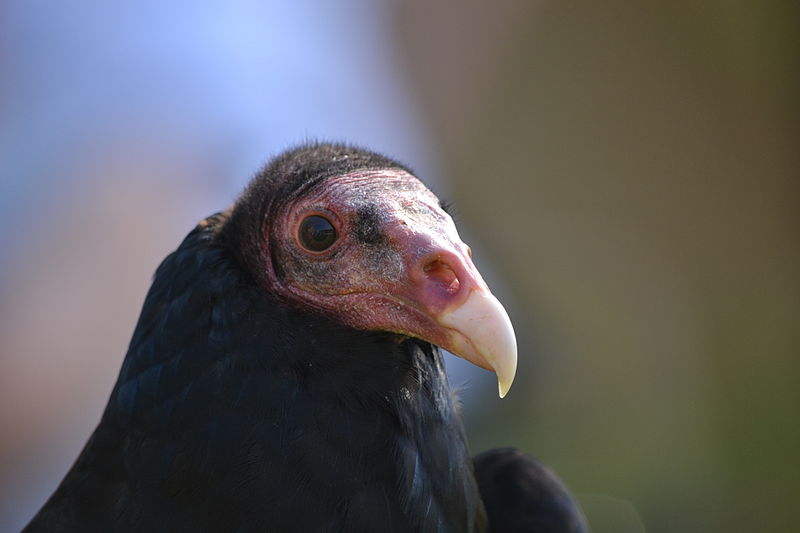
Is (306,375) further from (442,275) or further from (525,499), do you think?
(525,499)

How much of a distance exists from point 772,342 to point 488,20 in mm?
3186

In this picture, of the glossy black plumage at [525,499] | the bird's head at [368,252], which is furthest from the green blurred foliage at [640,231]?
the bird's head at [368,252]

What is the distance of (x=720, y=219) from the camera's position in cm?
616

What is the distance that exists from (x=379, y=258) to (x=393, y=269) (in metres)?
0.05

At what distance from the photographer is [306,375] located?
2.00 meters

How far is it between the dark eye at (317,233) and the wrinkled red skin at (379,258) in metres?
0.01

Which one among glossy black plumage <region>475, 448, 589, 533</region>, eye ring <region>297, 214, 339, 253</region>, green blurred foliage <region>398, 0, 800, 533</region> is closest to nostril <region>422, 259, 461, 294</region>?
eye ring <region>297, 214, 339, 253</region>

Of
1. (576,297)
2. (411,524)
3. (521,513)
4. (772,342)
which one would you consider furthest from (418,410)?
(576,297)

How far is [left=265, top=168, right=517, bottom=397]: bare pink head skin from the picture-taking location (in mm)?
1834

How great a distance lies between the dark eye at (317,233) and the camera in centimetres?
212

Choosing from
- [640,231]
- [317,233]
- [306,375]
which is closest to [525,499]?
[306,375]

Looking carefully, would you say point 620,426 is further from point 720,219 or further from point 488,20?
point 488,20

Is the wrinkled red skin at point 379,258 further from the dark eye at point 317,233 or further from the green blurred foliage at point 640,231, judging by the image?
the green blurred foliage at point 640,231

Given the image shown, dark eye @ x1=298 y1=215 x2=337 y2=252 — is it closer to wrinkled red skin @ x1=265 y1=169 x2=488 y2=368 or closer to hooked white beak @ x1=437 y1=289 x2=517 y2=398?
wrinkled red skin @ x1=265 y1=169 x2=488 y2=368
